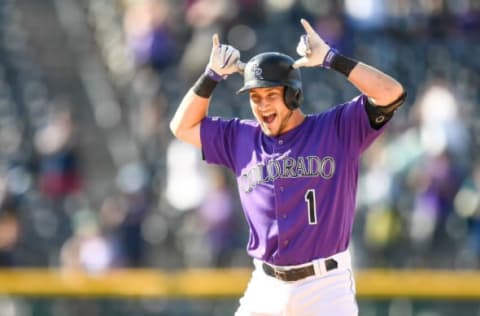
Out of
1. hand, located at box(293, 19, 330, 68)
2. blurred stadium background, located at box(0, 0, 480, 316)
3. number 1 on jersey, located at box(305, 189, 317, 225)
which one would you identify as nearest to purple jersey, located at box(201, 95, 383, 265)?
number 1 on jersey, located at box(305, 189, 317, 225)

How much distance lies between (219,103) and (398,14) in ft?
6.77

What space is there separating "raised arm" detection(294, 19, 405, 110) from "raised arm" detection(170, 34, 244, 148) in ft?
1.49

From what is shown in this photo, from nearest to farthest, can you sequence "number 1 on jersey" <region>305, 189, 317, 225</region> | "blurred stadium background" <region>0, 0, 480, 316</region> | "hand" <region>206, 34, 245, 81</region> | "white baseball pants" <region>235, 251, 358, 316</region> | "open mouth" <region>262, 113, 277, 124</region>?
1. "white baseball pants" <region>235, 251, 358, 316</region>
2. "number 1 on jersey" <region>305, 189, 317, 225</region>
3. "open mouth" <region>262, 113, 277, 124</region>
4. "hand" <region>206, 34, 245, 81</region>
5. "blurred stadium background" <region>0, 0, 480, 316</region>

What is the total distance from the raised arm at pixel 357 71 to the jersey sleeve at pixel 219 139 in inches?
24.2

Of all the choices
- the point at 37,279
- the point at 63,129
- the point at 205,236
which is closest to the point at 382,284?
the point at 205,236

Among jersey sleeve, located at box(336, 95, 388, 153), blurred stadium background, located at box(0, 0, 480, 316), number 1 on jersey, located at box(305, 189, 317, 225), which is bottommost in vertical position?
blurred stadium background, located at box(0, 0, 480, 316)

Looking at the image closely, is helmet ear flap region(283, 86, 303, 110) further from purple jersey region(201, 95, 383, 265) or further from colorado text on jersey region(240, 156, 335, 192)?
colorado text on jersey region(240, 156, 335, 192)

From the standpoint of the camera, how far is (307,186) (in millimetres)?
7047

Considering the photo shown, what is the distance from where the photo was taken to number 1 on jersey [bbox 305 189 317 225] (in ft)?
22.9

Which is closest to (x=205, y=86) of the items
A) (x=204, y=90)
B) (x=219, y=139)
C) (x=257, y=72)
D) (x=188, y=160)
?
(x=204, y=90)

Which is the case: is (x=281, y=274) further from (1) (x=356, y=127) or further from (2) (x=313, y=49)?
(2) (x=313, y=49)

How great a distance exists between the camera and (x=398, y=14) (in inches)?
555

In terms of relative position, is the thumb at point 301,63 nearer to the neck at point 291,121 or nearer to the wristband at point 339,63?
the wristband at point 339,63

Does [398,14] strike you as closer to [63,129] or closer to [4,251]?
[63,129]
